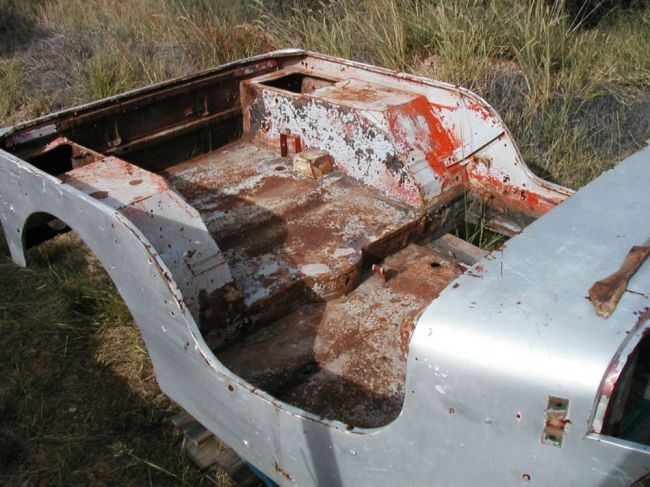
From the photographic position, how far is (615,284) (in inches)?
58.5

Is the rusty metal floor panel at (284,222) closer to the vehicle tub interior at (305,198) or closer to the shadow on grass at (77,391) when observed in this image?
the vehicle tub interior at (305,198)

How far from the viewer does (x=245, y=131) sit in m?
3.76

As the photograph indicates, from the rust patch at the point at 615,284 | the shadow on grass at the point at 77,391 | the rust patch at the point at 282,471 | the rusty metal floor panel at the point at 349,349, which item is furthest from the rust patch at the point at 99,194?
the rust patch at the point at 615,284

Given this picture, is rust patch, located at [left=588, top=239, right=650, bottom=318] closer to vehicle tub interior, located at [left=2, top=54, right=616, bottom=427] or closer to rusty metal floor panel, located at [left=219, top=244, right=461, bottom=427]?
vehicle tub interior, located at [left=2, top=54, right=616, bottom=427]

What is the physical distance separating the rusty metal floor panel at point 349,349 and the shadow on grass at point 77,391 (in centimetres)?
49

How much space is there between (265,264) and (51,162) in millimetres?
1128

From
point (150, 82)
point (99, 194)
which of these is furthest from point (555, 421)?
point (150, 82)

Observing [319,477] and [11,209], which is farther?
[11,209]

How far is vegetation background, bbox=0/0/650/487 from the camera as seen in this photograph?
2674 millimetres

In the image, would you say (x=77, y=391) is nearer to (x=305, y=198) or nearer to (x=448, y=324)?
(x=305, y=198)

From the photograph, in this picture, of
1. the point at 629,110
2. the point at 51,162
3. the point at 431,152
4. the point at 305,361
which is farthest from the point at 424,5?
the point at 305,361

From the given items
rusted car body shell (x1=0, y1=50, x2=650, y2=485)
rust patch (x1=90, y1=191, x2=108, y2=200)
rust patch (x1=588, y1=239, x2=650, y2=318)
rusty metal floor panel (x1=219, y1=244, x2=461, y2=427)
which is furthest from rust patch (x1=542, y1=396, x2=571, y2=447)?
rust patch (x1=90, y1=191, x2=108, y2=200)

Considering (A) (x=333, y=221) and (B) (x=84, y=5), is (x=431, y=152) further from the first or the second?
(B) (x=84, y=5)

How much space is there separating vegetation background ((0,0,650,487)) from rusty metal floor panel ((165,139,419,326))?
2.18 feet
